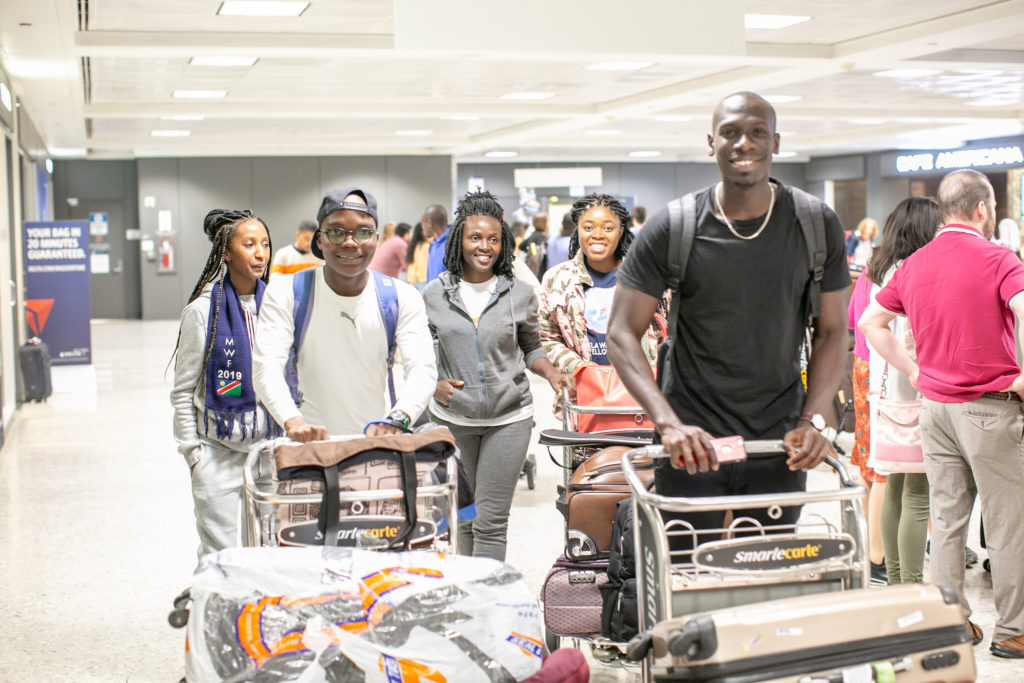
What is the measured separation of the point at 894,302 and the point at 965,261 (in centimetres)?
34

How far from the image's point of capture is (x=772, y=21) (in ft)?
33.0

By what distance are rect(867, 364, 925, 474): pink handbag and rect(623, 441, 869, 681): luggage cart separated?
79.0 inches

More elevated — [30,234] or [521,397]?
[30,234]

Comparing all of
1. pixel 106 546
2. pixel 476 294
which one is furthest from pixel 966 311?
pixel 106 546

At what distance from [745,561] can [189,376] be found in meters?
2.11

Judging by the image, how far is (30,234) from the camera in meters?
12.1

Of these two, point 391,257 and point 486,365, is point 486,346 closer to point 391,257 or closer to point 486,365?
point 486,365

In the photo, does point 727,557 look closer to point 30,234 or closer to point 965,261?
point 965,261

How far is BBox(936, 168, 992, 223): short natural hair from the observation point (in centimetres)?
367

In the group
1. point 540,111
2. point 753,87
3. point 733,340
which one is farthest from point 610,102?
point 733,340

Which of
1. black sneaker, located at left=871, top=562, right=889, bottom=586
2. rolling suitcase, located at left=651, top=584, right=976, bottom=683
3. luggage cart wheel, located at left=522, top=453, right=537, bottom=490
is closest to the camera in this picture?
rolling suitcase, located at left=651, top=584, right=976, bottom=683

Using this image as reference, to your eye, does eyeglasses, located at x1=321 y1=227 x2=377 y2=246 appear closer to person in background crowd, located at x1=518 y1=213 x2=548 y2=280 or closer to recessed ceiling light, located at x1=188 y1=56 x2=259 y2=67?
recessed ceiling light, located at x1=188 y1=56 x2=259 y2=67

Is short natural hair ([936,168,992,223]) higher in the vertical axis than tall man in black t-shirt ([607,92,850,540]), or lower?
higher

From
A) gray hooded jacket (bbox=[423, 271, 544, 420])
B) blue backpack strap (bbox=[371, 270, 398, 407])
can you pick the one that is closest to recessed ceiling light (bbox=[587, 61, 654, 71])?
gray hooded jacket (bbox=[423, 271, 544, 420])
